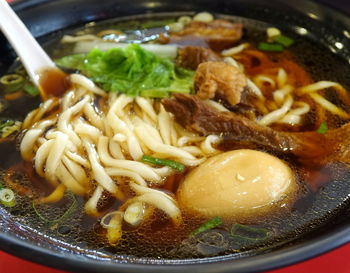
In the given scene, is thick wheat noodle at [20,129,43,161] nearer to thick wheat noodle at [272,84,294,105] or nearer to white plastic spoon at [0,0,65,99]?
white plastic spoon at [0,0,65,99]

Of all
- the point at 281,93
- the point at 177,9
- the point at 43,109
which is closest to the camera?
the point at 43,109

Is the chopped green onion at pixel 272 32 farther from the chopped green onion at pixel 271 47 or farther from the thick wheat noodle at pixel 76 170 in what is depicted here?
the thick wheat noodle at pixel 76 170

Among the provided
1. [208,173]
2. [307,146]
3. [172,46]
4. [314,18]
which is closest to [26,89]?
[172,46]

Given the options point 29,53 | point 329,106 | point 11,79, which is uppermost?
point 29,53

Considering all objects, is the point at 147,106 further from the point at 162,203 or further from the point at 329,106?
the point at 329,106

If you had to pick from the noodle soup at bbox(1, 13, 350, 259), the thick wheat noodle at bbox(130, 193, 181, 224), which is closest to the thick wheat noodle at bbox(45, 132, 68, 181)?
the noodle soup at bbox(1, 13, 350, 259)

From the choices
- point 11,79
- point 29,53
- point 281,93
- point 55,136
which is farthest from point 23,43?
point 281,93

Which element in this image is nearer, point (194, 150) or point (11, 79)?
point (194, 150)
